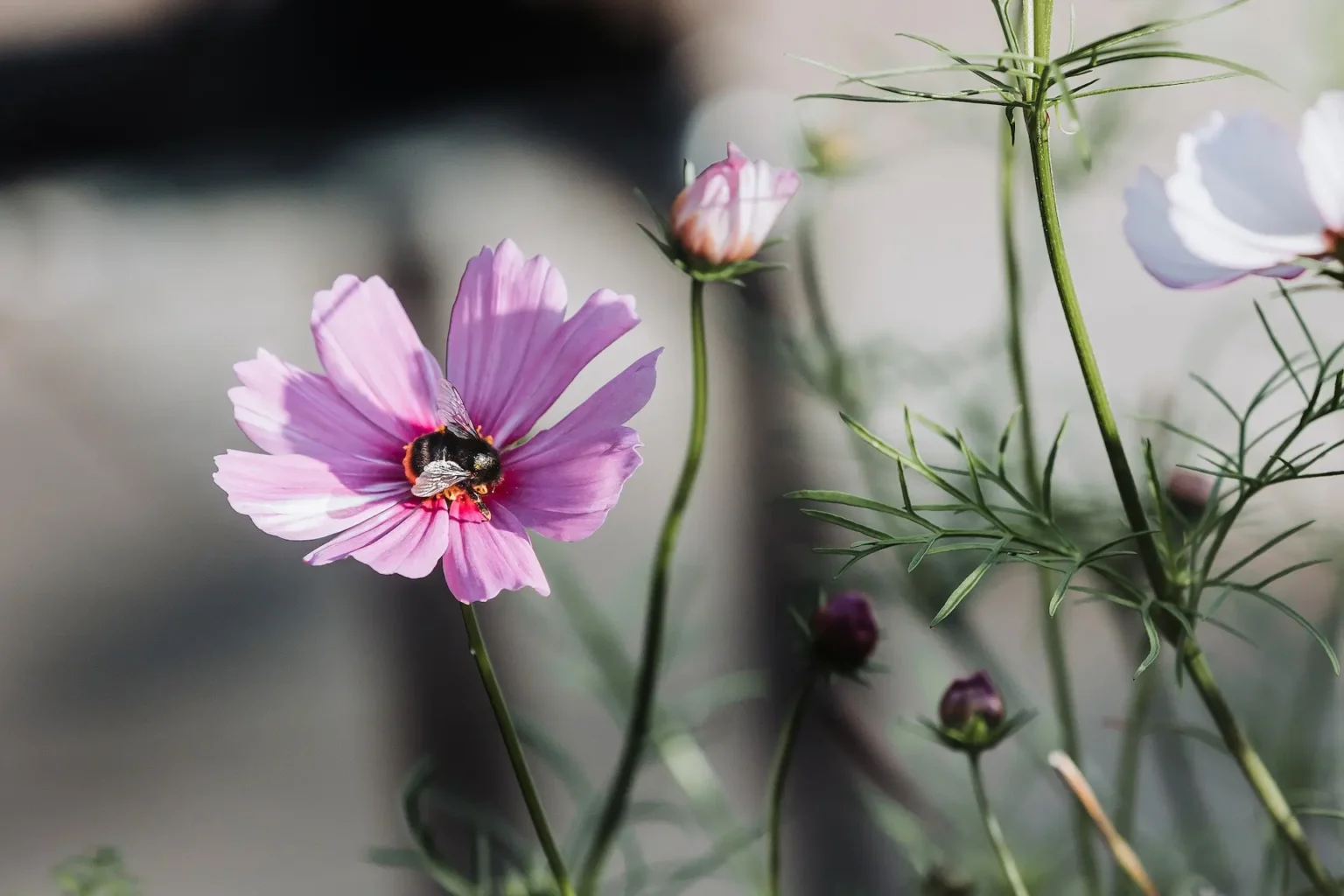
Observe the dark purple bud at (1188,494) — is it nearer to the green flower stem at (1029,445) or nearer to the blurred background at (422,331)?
the green flower stem at (1029,445)

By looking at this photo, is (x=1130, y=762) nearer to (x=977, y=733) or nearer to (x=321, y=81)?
(x=977, y=733)

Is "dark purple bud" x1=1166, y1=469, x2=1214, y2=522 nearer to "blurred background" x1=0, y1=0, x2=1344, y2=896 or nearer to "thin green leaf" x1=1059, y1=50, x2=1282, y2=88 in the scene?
"thin green leaf" x1=1059, y1=50, x2=1282, y2=88

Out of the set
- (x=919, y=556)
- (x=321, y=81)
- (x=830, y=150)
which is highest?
(x=321, y=81)

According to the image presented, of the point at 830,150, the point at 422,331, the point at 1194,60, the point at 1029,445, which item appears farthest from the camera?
the point at 422,331

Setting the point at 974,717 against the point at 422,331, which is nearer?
the point at 974,717

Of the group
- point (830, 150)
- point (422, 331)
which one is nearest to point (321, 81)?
point (422, 331)

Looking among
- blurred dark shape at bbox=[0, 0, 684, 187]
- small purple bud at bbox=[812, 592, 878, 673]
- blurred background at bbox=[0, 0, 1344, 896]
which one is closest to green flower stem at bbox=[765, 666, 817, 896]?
small purple bud at bbox=[812, 592, 878, 673]

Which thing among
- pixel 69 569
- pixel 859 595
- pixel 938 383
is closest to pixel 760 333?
pixel 938 383
